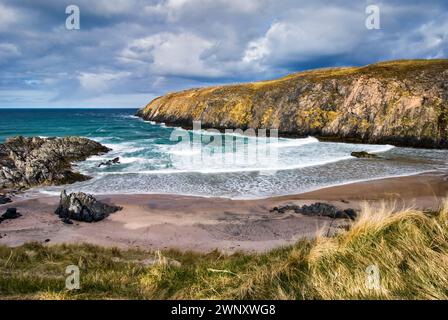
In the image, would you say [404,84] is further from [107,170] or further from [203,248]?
[203,248]

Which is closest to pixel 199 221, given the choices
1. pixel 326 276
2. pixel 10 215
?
pixel 10 215

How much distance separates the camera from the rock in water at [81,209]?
49.9ft

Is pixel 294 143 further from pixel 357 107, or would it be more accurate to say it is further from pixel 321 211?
pixel 321 211

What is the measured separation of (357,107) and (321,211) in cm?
3596

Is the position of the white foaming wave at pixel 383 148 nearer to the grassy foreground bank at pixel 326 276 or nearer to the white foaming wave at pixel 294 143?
the white foaming wave at pixel 294 143

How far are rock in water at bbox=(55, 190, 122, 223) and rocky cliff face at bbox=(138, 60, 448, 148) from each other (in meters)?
36.1

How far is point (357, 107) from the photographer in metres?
46.6

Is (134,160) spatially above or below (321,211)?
above

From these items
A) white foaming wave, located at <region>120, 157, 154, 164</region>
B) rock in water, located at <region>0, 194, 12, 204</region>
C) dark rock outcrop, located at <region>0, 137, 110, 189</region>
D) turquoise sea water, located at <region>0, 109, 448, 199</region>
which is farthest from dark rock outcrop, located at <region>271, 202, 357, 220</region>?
white foaming wave, located at <region>120, 157, 154, 164</region>

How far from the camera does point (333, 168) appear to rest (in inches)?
1034
